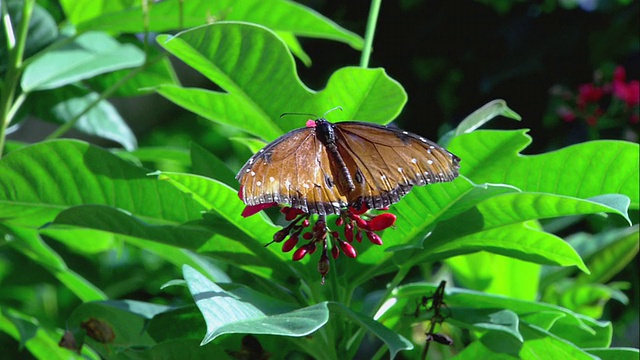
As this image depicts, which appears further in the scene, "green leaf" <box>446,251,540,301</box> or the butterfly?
"green leaf" <box>446,251,540,301</box>

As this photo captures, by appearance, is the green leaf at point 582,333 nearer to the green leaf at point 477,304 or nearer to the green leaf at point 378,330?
the green leaf at point 477,304

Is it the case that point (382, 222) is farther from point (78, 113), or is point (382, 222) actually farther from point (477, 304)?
point (78, 113)

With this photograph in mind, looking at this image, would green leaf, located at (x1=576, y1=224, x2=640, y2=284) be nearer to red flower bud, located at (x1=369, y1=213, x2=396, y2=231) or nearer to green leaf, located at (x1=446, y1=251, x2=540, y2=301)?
green leaf, located at (x1=446, y1=251, x2=540, y2=301)

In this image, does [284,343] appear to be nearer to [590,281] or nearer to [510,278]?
[510,278]

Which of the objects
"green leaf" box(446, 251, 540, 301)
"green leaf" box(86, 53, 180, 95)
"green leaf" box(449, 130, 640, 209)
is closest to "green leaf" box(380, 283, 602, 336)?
"green leaf" box(449, 130, 640, 209)

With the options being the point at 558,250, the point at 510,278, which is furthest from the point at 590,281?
the point at 558,250

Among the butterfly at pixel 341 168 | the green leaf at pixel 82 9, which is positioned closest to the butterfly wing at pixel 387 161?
the butterfly at pixel 341 168

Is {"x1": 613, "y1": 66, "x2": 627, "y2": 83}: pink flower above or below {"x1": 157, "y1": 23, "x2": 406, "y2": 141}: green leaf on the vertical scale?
below
